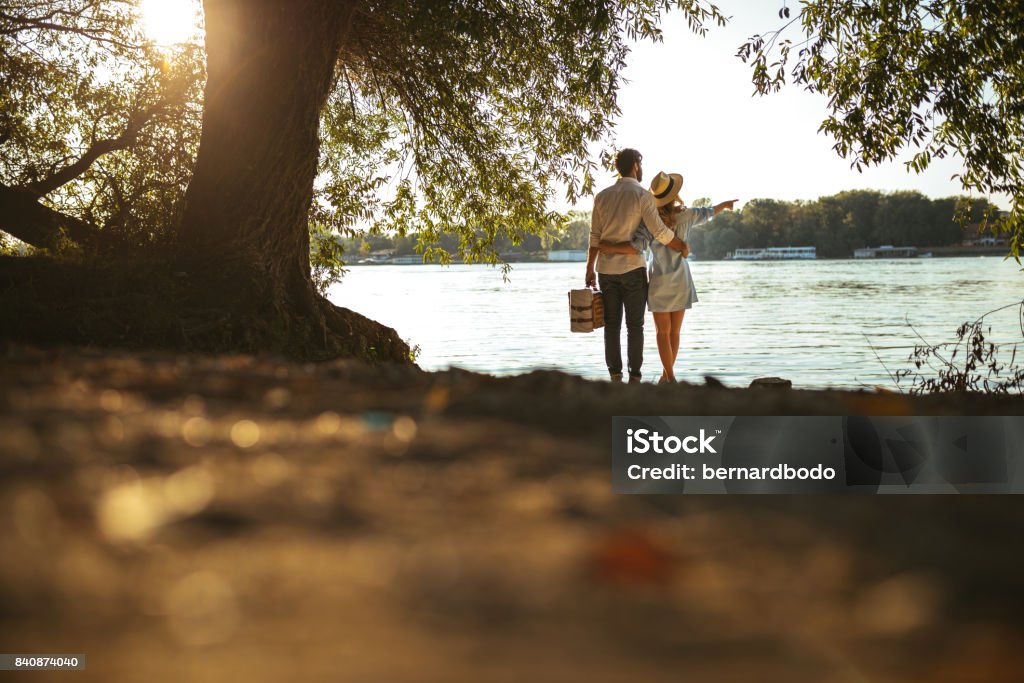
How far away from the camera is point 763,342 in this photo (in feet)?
65.2

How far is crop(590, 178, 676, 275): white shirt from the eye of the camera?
914 centimetres

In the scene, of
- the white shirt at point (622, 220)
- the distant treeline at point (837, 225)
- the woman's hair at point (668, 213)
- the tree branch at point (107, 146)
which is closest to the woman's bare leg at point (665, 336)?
the white shirt at point (622, 220)

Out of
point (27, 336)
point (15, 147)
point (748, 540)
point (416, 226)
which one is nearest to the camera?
point (748, 540)

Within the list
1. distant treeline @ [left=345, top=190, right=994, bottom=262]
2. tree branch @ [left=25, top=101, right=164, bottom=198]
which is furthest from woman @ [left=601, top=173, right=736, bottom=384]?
distant treeline @ [left=345, top=190, right=994, bottom=262]

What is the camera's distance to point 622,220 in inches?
361

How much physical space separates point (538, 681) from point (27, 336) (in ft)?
26.0

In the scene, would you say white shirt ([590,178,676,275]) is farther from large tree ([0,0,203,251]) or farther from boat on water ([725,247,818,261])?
boat on water ([725,247,818,261])

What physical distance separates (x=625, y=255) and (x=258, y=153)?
392 cm

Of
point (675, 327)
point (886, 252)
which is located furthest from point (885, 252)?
point (675, 327)

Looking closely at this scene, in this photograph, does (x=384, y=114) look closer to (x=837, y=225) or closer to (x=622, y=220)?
(x=622, y=220)

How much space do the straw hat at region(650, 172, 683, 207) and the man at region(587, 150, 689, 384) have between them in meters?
0.49

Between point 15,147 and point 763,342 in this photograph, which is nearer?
point 15,147

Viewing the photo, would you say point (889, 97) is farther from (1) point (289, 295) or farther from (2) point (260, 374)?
(2) point (260, 374)

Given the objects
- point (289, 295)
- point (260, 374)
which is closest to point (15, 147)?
point (289, 295)
